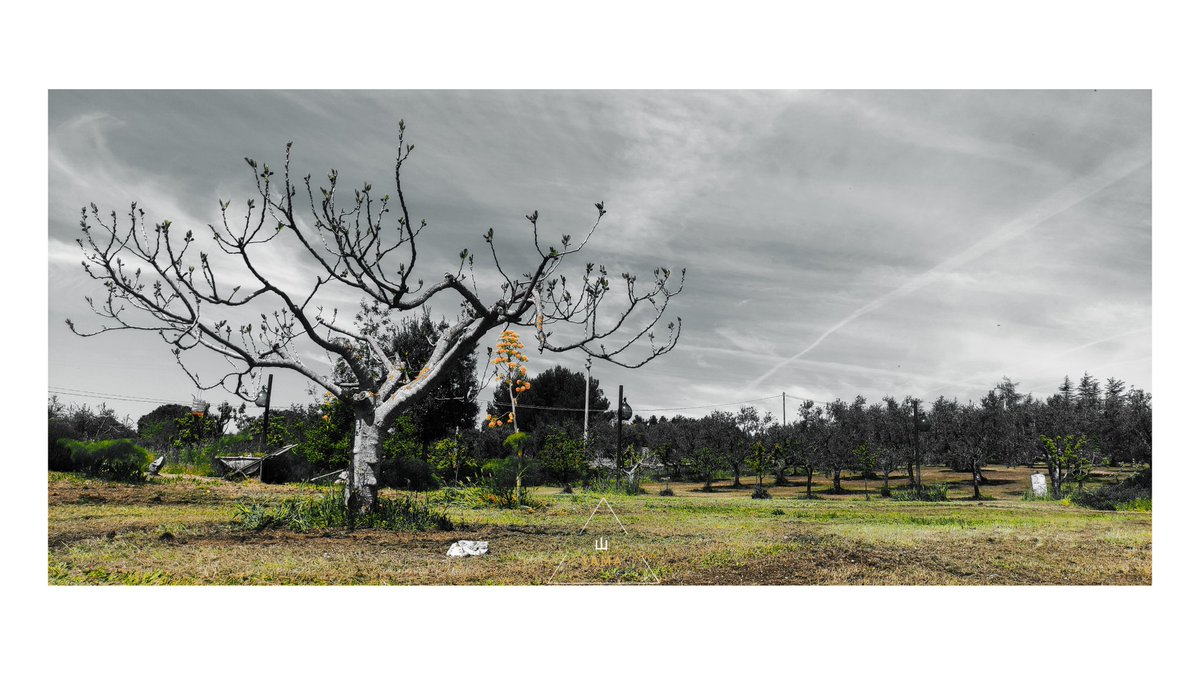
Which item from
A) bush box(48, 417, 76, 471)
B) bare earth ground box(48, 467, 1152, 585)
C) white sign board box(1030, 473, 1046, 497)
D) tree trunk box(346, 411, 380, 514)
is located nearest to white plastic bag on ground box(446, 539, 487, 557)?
bare earth ground box(48, 467, 1152, 585)

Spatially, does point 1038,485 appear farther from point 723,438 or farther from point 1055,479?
point 723,438

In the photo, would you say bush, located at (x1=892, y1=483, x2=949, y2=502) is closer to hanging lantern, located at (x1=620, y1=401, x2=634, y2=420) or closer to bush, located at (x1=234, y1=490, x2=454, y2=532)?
hanging lantern, located at (x1=620, y1=401, x2=634, y2=420)

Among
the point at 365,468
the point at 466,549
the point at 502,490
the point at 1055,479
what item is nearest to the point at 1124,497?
the point at 1055,479

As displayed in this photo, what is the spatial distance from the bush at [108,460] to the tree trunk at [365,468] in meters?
8.10

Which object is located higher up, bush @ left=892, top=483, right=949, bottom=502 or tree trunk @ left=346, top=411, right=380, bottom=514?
tree trunk @ left=346, top=411, right=380, bottom=514

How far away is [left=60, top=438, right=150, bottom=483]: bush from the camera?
12.7m

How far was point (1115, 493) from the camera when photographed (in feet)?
43.3

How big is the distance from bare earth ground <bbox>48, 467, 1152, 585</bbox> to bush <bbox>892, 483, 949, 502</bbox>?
29.0 feet

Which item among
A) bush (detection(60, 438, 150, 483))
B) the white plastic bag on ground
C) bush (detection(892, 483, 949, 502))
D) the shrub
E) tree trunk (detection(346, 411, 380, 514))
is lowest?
bush (detection(892, 483, 949, 502))

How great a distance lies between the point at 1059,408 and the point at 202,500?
24998mm

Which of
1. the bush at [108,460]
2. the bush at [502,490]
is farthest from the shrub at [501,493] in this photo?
the bush at [108,460]

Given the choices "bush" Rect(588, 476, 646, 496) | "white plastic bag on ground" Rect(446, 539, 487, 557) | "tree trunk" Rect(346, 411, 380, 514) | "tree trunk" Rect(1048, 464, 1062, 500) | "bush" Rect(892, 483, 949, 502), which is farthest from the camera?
"tree trunk" Rect(1048, 464, 1062, 500)

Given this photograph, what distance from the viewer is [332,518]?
7.51 m
